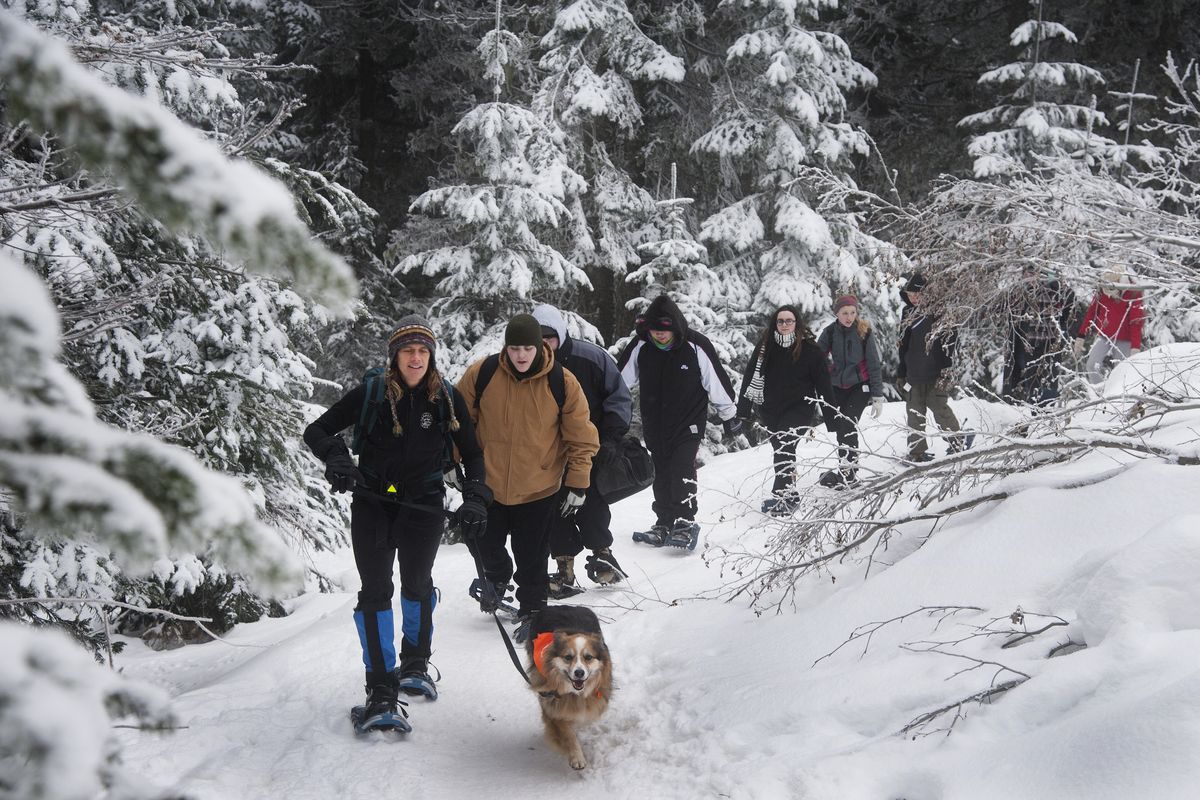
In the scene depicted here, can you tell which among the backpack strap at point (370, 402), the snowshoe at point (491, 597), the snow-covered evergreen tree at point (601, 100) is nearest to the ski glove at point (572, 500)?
the snowshoe at point (491, 597)

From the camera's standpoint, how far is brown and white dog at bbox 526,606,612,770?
411cm

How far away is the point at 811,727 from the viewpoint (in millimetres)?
3852

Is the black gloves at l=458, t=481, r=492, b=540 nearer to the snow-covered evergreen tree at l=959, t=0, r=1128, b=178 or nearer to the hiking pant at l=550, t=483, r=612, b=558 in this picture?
the hiking pant at l=550, t=483, r=612, b=558

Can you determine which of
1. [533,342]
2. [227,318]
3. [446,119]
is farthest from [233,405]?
[446,119]

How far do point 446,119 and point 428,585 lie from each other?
14.1m


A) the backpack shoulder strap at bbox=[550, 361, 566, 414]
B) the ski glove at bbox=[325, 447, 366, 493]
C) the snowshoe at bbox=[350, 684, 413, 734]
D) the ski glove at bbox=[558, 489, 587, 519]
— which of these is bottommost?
the snowshoe at bbox=[350, 684, 413, 734]

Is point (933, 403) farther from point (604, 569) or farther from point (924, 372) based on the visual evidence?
point (604, 569)

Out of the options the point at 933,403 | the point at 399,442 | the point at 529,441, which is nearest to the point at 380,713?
the point at 399,442

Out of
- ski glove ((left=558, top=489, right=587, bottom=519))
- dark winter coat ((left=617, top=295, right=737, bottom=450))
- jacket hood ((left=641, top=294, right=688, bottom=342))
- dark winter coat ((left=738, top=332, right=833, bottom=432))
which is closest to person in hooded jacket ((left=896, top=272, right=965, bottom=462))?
dark winter coat ((left=738, top=332, right=833, bottom=432))

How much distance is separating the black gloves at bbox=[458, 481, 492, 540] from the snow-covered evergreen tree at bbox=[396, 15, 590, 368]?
663 centimetres

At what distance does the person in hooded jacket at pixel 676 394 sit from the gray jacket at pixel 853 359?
2066 millimetres

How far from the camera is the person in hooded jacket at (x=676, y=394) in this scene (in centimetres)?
752

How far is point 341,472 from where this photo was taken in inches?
173

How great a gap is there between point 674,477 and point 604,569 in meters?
1.25
